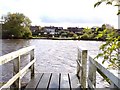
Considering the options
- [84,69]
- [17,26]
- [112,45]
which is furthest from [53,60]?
[17,26]

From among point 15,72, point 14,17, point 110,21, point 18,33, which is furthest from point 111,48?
point 18,33

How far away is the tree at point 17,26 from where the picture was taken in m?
29.6

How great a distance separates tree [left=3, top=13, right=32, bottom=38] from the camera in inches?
1164

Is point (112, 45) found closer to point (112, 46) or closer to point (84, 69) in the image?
point (112, 46)

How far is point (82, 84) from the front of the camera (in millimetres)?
3361

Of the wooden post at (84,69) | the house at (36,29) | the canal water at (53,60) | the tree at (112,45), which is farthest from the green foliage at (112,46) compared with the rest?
the house at (36,29)

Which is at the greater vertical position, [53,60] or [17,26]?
[17,26]

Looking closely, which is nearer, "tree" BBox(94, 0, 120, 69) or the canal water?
"tree" BBox(94, 0, 120, 69)

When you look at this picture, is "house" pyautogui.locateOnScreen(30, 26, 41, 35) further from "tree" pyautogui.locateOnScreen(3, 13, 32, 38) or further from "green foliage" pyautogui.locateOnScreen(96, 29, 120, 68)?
"green foliage" pyautogui.locateOnScreen(96, 29, 120, 68)

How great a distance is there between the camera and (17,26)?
1234 inches

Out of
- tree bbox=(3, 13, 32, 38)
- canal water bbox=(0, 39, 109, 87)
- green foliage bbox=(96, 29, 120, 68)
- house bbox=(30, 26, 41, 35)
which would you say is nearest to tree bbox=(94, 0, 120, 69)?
green foliage bbox=(96, 29, 120, 68)

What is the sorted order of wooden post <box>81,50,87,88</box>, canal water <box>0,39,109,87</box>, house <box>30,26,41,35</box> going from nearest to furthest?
wooden post <box>81,50,87,88</box>, canal water <box>0,39,109,87</box>, house <box>30,26,41,35</box>

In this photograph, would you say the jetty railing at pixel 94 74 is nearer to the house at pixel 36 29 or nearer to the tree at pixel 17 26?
the house at pixel 36 29

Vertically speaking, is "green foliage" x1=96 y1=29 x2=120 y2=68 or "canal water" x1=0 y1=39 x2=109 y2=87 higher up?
"green foliage" x1=96 y1=29 x2=120 y2=68
